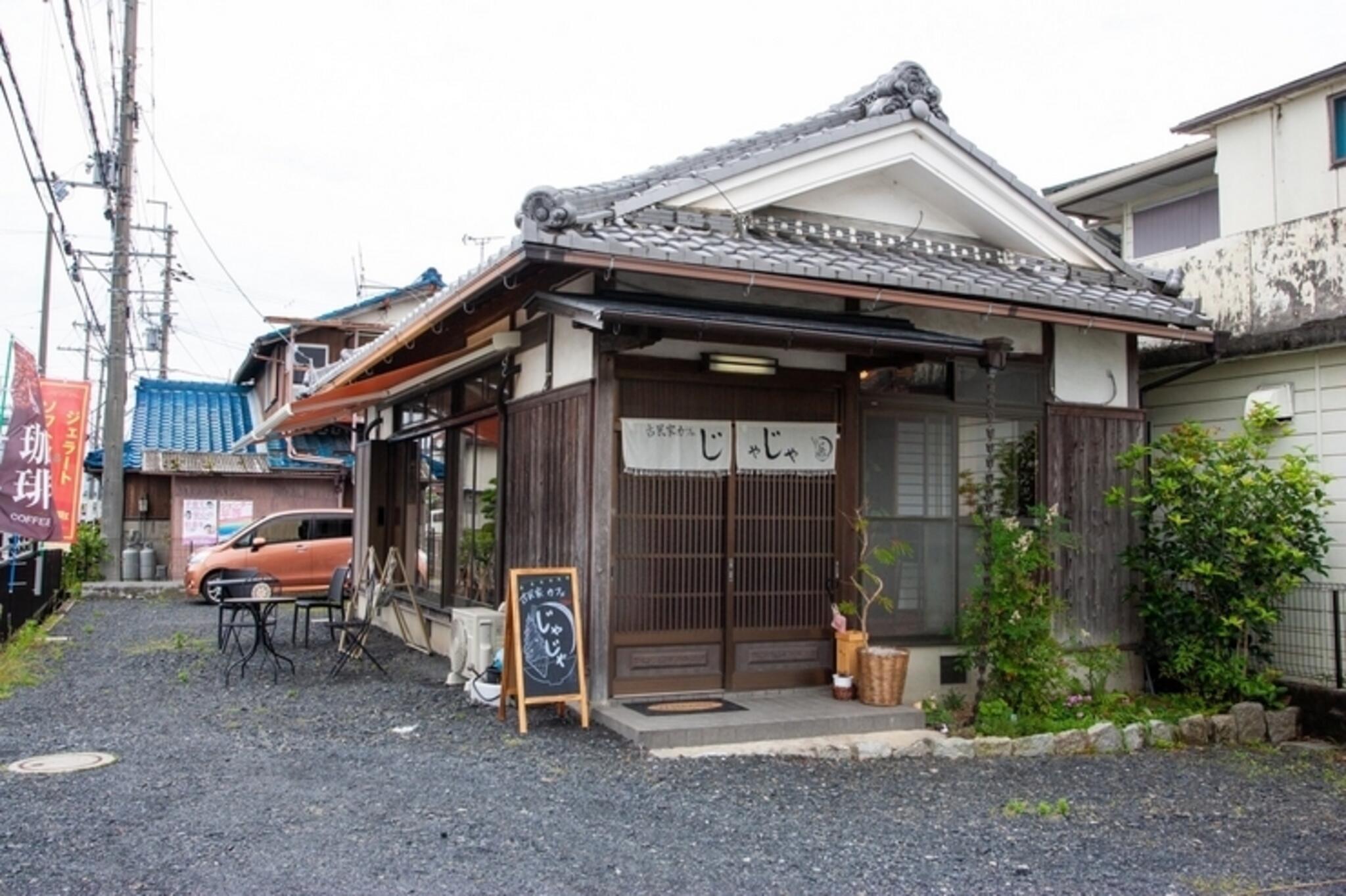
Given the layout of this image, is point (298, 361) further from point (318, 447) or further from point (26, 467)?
point (26, 467)

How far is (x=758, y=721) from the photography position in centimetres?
736

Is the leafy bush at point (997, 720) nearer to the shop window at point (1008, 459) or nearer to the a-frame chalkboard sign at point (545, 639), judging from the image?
the shop window at point (1008, 459)

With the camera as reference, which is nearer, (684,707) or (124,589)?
(684,707)

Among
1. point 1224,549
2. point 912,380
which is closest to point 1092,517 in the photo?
point 1224,549

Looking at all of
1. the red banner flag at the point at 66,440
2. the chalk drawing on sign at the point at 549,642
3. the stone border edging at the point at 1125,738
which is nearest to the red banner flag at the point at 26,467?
the red banner flag at the point at 66,440

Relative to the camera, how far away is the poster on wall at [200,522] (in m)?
22.1

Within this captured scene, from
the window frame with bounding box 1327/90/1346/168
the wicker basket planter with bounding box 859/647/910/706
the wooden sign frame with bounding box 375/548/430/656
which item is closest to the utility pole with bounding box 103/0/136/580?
the wooden sign frame with bounding box 375/548/430/656

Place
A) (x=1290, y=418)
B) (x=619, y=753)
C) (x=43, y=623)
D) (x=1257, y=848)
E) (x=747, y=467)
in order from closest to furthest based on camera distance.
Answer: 1. (x=1257, y=848)
2. (x=619, y=753)
3. (x=747, y=467)
4. (x=1290, y=418)
5. (x=43, y=623)

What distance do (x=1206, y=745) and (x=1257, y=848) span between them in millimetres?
2715

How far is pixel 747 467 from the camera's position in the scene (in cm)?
834

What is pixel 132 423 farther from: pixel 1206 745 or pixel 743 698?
pixel 1206 745

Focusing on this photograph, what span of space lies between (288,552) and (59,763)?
40.3 ft

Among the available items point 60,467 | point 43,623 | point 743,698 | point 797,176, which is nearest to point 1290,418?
point 797,176

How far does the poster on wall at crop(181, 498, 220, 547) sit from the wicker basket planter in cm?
1808
